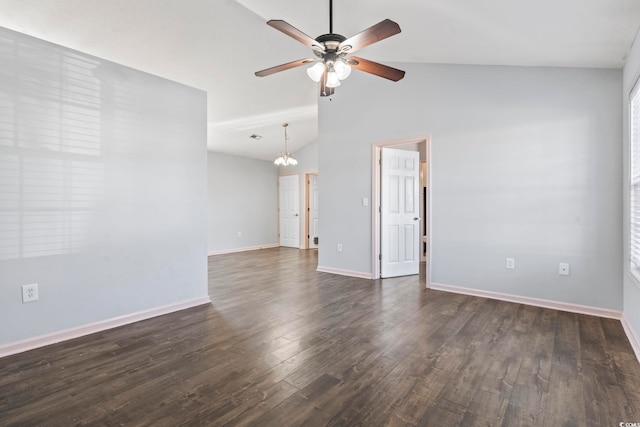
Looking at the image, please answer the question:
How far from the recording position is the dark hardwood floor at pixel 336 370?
1638 mm

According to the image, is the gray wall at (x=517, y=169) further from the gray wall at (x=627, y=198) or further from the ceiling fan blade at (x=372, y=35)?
the ceiling fan blade at (x=372, y=35)

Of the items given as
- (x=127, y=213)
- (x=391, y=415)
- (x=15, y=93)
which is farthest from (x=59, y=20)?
(x=391, y=415)

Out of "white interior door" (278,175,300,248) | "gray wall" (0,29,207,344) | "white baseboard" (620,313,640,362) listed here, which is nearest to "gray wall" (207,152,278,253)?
"white interior door" (278,175,300,248)

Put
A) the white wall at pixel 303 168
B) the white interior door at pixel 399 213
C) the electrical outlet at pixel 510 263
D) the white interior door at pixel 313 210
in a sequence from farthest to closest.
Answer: the white interior door at pixel 313 210 → the white wall at pixel 303 168 → the white interior door at pixel 399 213 → the electrical outlet at pixel 510 263

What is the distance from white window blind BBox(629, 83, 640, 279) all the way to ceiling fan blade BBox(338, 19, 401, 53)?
6.76 ft

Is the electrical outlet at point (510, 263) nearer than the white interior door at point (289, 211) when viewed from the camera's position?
Yes

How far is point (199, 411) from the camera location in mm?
1652

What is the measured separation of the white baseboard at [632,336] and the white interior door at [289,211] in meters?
6.43

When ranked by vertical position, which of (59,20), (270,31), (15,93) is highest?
(270,31)

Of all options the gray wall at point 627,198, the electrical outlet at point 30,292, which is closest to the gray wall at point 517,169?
the gray wall at point 627,198

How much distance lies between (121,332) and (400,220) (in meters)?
3.81

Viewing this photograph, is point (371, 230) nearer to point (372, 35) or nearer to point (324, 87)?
point (324, 87)

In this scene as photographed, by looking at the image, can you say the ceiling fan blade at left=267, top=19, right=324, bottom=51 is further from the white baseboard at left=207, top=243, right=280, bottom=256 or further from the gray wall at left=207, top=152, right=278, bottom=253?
the white baseboard at left=207, top=243, right=280, bottom=256

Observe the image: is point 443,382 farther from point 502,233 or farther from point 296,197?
point 296,197
